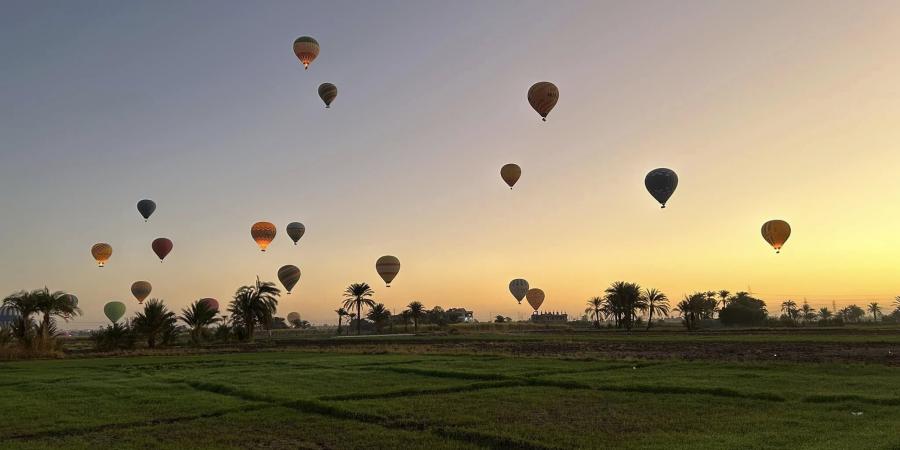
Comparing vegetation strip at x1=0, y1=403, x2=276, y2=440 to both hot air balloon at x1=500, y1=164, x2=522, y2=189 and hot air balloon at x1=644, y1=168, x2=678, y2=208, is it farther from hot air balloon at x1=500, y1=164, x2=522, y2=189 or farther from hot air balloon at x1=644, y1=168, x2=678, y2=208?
hot air balloon at x1=500, y1=164, x2=522, y2=189

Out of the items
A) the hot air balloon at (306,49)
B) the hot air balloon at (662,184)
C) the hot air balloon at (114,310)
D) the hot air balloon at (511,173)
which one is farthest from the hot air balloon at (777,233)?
the hot air balloon at (114,310)

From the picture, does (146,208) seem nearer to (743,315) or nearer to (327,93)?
(327,93)

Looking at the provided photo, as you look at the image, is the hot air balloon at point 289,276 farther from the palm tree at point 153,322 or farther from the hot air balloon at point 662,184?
the hot air balloon at point 662,184

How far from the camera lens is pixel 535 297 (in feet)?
390

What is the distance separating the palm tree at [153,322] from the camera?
6341cm

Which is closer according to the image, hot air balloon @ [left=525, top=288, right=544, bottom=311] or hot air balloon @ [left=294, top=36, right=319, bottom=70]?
hot air balloon @ [left=294, top=36, right=319, bottom=70]

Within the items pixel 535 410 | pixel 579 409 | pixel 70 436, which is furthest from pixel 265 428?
pixel 579 409

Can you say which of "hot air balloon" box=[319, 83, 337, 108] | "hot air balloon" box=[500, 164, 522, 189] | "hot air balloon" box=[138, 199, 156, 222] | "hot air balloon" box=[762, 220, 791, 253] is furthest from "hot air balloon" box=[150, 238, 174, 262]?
"hot air balloon" box=[762, 220, 791, 253]

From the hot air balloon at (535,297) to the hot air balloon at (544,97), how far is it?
66013 millimetres

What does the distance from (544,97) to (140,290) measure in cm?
7042

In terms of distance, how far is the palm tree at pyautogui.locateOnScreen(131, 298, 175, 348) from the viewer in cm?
6341

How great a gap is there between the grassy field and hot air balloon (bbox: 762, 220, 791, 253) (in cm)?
3939

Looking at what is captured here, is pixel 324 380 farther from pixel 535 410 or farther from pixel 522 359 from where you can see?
pixel 522 359

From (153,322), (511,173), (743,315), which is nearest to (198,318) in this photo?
(153,322)
